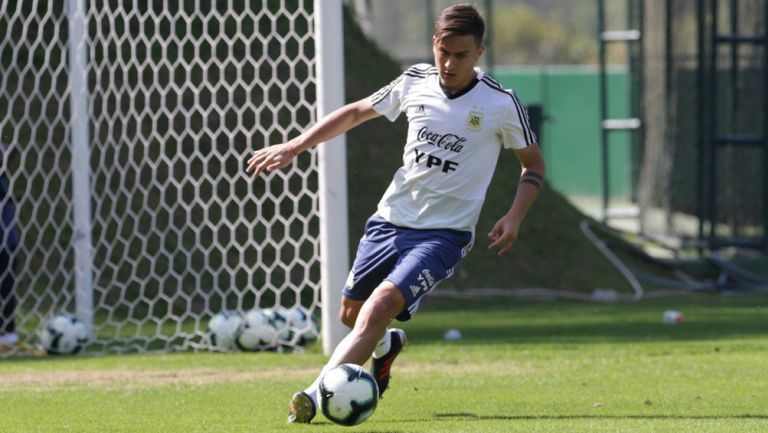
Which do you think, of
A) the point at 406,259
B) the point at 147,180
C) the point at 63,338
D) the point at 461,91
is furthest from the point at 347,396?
the point at 147,180

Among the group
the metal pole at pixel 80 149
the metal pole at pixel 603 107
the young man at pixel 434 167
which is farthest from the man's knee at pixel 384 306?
the metal pole at pixel 603 107

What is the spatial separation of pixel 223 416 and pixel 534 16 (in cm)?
3781

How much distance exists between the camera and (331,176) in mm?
9641

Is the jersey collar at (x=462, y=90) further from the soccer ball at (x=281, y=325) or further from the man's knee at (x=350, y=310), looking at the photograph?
the soccer ball at (x=281, y=325)

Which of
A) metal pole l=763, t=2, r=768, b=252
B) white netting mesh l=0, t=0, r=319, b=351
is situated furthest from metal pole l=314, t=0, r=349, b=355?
metal pole l=763, t=2, r=768, b=252

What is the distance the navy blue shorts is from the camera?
6.34 m

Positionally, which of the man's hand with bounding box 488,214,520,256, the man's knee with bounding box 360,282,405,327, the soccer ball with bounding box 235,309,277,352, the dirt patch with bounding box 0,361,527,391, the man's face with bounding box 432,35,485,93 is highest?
the man's face with bounding box 432,35,485,93

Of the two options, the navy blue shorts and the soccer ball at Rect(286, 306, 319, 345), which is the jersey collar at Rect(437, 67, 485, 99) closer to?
the navy blue shorts

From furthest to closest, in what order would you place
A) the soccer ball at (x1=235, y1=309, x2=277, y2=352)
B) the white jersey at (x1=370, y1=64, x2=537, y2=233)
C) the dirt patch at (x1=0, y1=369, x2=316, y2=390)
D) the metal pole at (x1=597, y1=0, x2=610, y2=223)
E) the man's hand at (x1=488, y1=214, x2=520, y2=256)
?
the metal pole at (x1=597, y1=0, x2=610, y2=223), the soccer ball at (x1=235, y1=309, x2=277, y2=352), the dirt patch at (x1=0, y1=369, x2=316, y2=390), the white jersey at (x1=370, y1=64, x2=537, y2=233), the man's hand at (x1=488, y1=214, x2=520, y2=256)

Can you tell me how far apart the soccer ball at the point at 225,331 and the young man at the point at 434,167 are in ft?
11.7

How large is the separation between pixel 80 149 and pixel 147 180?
3426mm

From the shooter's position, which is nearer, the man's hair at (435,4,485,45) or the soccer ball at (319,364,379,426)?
the soccer ball at (319,364,379,426)

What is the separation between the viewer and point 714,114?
1647 centimetres

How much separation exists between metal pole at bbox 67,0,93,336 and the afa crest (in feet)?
16.3
